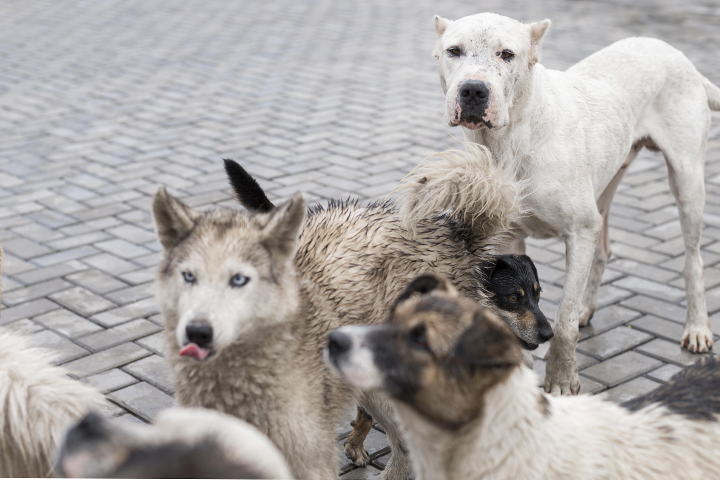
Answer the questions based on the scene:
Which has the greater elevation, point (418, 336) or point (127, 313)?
point (418, 336)

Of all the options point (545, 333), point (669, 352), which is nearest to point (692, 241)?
point (669, 352)

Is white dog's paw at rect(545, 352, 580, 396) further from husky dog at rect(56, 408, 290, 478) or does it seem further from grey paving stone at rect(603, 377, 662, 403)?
husky dog at rect(56, 408, 290, 478)

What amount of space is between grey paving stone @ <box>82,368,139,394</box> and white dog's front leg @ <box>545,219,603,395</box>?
2.45 m

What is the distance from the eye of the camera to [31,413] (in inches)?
109

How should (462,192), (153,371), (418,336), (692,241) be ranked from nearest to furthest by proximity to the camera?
(418,336) < (462,192) < (153,371) < (692,241)

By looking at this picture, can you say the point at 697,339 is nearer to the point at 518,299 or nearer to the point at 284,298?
the point at 518,299

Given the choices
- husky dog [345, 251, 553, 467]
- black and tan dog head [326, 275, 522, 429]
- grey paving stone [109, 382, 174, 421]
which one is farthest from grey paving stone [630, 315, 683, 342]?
grey paving stone [109, 382, 174, 421]

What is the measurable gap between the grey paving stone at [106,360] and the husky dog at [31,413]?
1.91 metres

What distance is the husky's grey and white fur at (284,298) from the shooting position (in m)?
2.96

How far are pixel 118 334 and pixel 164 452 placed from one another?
140 inches

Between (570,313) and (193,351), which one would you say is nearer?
(193,351)

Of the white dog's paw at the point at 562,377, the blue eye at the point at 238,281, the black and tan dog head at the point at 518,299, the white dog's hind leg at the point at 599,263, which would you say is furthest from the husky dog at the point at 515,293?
the blue eye at the point at 238,281

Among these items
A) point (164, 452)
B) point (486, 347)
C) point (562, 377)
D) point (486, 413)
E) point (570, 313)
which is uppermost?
point (164, 452)

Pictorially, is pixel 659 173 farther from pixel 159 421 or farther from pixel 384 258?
pixel 159 421
